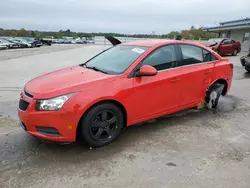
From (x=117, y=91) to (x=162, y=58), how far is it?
3.97 ft

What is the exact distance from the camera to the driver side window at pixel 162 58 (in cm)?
398

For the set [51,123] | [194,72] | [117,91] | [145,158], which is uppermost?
[194,72]

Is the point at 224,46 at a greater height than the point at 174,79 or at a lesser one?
greater

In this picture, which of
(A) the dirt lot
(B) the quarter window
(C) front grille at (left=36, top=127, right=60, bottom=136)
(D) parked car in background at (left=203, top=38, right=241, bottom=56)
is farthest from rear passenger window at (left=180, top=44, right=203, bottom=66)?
(B) the quarter window

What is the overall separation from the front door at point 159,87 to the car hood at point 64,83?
0.56m

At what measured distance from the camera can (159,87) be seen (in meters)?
3.92

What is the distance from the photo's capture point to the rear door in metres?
4.33

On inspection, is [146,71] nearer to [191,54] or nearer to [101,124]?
[101,124]

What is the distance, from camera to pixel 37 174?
287 centimetres

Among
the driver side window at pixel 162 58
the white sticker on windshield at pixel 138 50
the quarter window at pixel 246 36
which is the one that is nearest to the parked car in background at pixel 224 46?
the quarter window at pixel 246 36

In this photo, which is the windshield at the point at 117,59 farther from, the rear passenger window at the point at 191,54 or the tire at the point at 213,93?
the tire at the point at 213,93

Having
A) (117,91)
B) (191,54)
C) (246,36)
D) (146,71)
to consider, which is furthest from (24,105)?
(246,36)

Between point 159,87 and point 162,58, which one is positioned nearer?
point 159,87

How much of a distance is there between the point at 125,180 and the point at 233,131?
2.42 m
